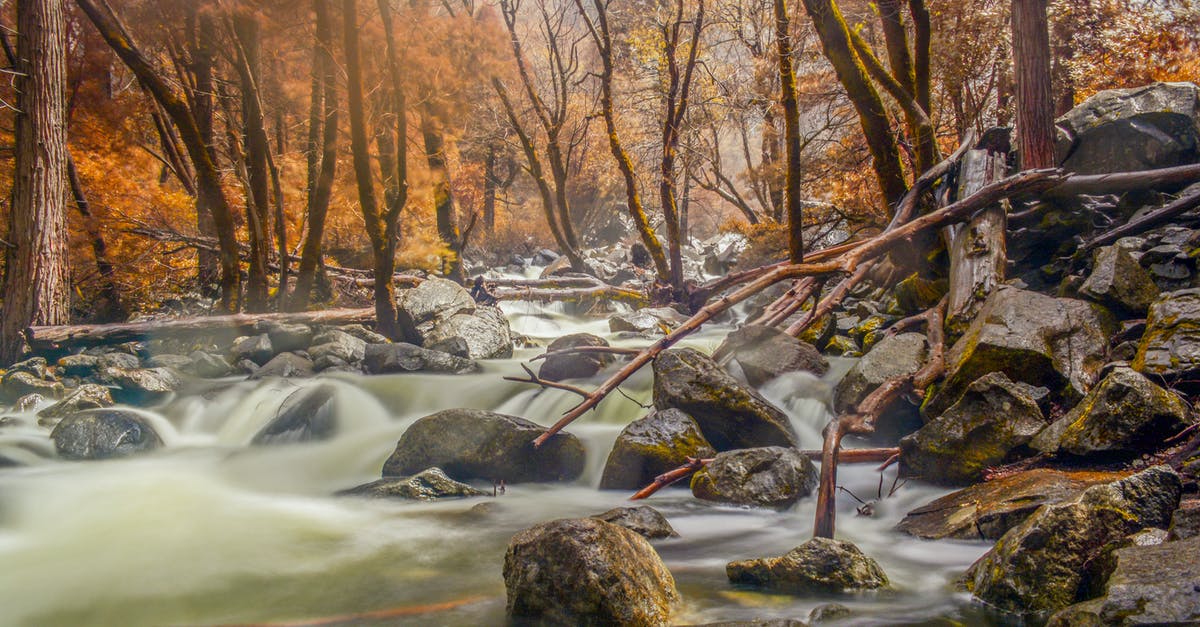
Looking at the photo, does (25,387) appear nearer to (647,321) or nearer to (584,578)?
(584,578)

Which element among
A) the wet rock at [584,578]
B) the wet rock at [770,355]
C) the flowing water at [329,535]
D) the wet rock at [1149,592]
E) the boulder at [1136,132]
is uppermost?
the boulder at [1136,132]

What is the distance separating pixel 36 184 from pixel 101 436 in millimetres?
4965

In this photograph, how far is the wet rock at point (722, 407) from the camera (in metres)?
5.57

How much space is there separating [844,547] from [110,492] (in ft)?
19.1

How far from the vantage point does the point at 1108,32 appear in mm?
13602

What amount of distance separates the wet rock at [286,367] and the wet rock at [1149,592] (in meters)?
8.98

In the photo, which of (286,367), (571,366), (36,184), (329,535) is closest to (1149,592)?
(329,535)

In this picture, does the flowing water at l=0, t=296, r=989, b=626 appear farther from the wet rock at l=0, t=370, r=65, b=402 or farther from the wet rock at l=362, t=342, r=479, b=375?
the wet rock at l=362, t=342, r=479, b=375

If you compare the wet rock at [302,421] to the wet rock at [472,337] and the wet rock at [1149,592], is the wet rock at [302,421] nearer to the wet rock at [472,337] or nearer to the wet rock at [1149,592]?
the wet rock at [472,337]

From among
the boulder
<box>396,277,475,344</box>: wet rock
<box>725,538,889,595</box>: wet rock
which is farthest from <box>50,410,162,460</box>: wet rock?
the boulder

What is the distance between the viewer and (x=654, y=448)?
536cm

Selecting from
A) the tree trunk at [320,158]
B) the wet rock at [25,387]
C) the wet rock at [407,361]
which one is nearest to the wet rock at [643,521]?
the wet rock at [407,361]

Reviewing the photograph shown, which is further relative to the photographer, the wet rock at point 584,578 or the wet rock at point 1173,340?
the wet rock at point 1173,340

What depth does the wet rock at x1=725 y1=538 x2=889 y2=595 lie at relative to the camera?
10.8 feet
